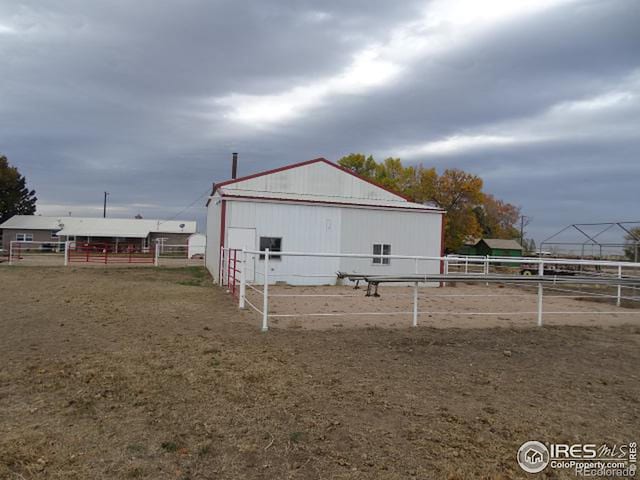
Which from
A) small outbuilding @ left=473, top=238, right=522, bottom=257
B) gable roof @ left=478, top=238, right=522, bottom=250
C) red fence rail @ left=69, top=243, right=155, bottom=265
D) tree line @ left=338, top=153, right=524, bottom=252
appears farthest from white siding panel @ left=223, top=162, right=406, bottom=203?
gable roof @ left=478, top=238, right=522, bottom=250

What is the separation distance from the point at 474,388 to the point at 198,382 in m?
3.03

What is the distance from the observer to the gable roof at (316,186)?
20141 millimetres

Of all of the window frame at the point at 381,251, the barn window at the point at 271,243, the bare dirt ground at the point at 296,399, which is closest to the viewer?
the bare dirt ground at the point at 296,399

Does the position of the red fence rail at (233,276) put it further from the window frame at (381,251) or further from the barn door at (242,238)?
the window frame at (381,251)

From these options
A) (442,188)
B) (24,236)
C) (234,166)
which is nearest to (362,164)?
(442,188)

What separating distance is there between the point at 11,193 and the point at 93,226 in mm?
13095

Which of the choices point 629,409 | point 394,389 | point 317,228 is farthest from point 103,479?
point 317,228

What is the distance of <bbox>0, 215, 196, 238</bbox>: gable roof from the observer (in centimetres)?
5019

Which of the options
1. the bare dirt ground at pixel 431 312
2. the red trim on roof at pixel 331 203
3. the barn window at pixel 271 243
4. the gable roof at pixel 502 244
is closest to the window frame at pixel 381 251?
the red trim on roof at pixel 331 203

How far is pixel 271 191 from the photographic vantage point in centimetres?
2067

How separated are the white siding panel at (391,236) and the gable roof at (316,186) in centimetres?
49

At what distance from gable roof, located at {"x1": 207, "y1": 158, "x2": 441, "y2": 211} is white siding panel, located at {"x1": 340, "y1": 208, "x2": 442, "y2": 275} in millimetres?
488

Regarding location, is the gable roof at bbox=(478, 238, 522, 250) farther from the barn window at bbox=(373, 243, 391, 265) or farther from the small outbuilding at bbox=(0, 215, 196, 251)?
the barn window at bbox=(373, 243, 391, 265)

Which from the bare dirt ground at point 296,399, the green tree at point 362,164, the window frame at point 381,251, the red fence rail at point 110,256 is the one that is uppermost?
the green tree at point 362,164
